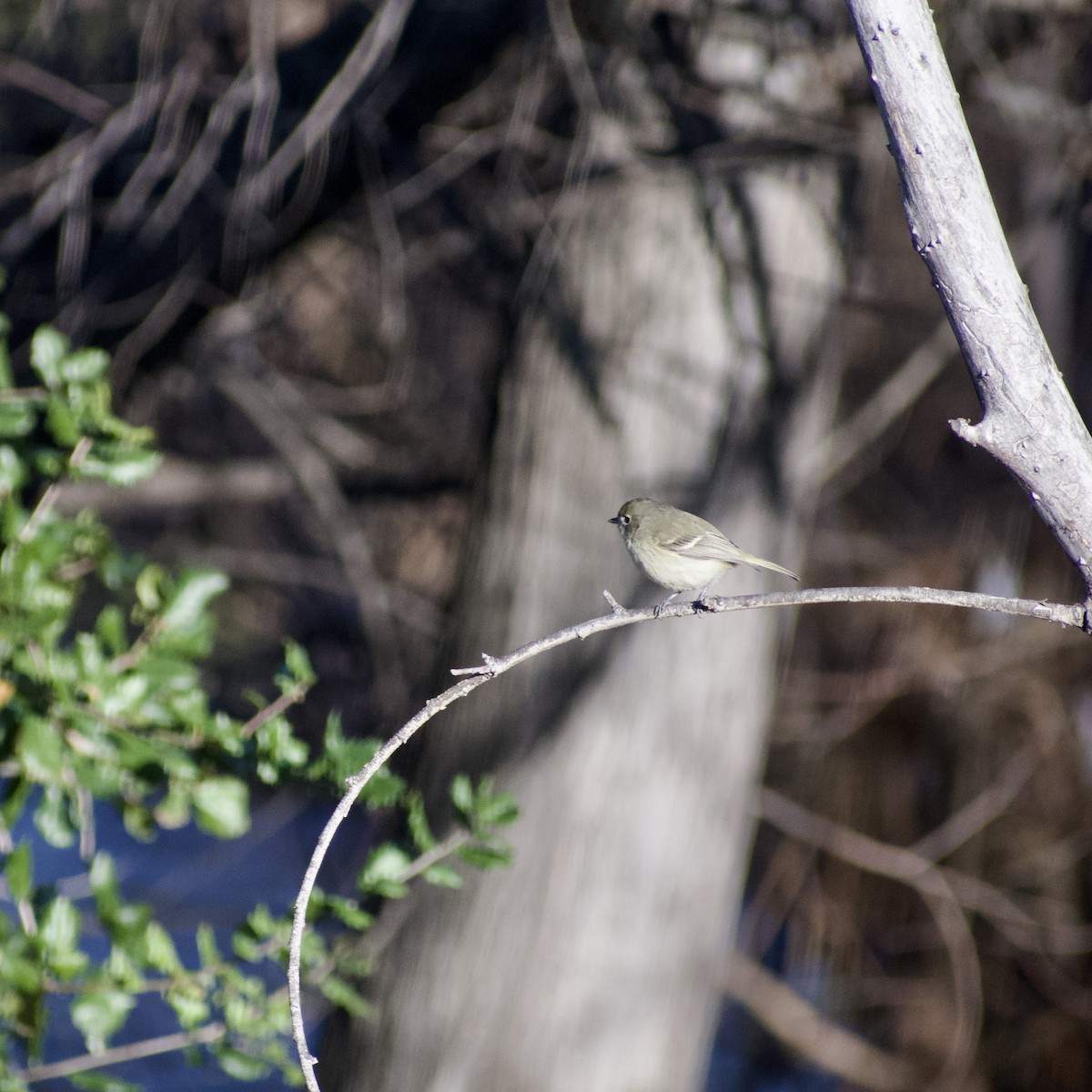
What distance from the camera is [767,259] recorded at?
281 centimetres

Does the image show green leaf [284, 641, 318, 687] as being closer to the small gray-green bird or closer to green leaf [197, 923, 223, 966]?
green leaf [197, 923, 223, 966]

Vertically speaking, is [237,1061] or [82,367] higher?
[82,367]

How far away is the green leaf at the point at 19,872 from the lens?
56.1 inches

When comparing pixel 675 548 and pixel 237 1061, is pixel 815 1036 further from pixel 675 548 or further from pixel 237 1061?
pixel 237 1061

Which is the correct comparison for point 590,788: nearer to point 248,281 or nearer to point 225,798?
point 225,798

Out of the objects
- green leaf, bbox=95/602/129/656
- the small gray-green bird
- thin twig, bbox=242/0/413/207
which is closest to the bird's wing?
the small gray-green bird

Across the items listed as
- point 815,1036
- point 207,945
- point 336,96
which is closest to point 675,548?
point 207,945

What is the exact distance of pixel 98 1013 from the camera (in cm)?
146

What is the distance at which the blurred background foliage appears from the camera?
288cm

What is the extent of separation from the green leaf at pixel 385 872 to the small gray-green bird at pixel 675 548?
25.8 inches

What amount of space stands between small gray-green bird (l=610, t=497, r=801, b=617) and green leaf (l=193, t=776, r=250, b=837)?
76 cm

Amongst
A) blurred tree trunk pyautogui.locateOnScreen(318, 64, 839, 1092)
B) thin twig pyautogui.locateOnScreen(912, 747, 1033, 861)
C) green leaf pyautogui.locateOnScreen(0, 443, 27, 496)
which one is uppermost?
green leaf pyautogui.locateOnScreen(0, 443, 27, 496)

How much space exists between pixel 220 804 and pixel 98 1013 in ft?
1.02

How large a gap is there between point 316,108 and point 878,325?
12.3 feet
